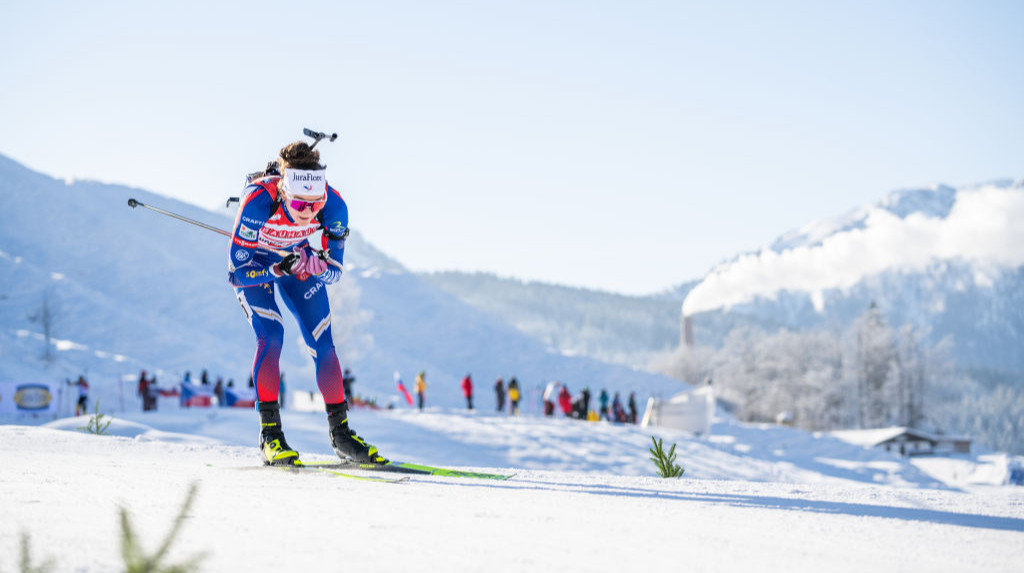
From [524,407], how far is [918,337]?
106 ft

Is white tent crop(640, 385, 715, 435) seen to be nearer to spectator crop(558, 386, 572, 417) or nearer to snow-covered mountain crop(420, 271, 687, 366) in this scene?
spectator crop(558, 386, 572, 417)

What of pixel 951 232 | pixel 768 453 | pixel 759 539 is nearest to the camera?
pixel 759 539

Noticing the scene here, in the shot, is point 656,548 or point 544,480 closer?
point 656,548

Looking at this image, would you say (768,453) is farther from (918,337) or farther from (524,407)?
(918,337)

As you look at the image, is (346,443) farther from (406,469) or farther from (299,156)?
(299,156)

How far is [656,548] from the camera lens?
2.64 metres

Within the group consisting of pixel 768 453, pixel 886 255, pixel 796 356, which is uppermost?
pixel 886 255

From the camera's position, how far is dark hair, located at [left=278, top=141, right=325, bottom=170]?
18.0ft

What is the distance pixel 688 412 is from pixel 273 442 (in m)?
35.8

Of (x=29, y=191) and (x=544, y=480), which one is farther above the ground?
(x=29, y=191)

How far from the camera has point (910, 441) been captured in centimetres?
5406

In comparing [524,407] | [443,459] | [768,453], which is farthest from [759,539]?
[524,407]

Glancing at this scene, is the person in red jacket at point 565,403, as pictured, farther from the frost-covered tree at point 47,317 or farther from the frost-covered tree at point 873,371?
the frost-covered tree at point 873,371

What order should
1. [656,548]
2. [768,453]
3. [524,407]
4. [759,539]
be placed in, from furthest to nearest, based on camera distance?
A: [524,407] < [768,453] < [759,539] < [656,548]
